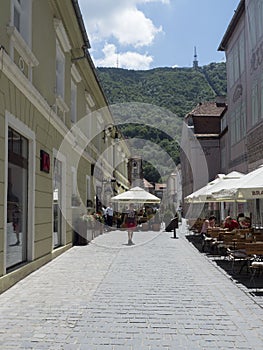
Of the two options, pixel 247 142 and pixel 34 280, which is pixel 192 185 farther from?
pixel 34 280

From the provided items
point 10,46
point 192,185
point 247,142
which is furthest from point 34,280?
point 192,185

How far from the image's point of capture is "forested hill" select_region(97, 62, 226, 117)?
147 feet

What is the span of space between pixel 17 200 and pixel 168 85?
47.0m

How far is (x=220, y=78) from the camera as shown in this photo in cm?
6147

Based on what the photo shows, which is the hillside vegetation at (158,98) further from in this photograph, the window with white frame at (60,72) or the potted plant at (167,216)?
the window with white frame at (60,72)

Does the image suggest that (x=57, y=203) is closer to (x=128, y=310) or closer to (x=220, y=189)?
(x=220, y=189)

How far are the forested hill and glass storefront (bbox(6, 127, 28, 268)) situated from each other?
3034 centimetres

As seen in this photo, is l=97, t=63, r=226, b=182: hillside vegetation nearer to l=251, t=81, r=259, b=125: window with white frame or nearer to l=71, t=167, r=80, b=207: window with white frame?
l=251, t=81, r=259, b=125: window with white frame

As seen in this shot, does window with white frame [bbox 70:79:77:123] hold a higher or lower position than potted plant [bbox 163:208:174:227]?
higher

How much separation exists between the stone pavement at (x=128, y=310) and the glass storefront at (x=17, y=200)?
62 cm

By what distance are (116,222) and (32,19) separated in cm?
2128

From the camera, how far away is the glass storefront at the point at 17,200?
30.0ft

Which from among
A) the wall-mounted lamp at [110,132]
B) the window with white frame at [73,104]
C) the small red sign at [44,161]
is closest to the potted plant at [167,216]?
the wall-mounted lamp at [110,132]

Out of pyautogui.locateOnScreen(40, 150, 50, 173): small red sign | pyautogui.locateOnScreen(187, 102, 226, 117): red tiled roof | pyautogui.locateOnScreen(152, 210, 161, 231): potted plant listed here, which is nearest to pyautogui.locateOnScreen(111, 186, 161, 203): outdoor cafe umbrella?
pyautogui.locateOnScreen(152, 210, 161, 231): potted plant
